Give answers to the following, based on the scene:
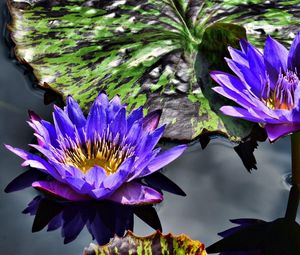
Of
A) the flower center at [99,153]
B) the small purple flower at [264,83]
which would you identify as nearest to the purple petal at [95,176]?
the flower center at [99,153]

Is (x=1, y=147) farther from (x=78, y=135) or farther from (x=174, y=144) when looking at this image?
(x=174, y=144)

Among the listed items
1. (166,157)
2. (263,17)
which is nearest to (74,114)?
(166,157)

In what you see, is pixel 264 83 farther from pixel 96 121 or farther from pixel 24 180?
pixel 24 180

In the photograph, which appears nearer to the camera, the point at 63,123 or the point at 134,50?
the point at 63,123

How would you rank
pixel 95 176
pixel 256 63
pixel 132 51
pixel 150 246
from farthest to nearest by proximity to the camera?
pixel 132 51
pixel 256 63
pixel 95 176
pixel 150 246

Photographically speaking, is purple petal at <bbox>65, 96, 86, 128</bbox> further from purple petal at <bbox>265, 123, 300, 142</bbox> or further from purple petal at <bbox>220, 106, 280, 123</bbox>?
purple petal at <bbox>265, 123, 300, 142</bbox>

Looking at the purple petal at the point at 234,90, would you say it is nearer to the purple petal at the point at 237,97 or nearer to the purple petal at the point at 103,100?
the purple petal at the point at 237,97
